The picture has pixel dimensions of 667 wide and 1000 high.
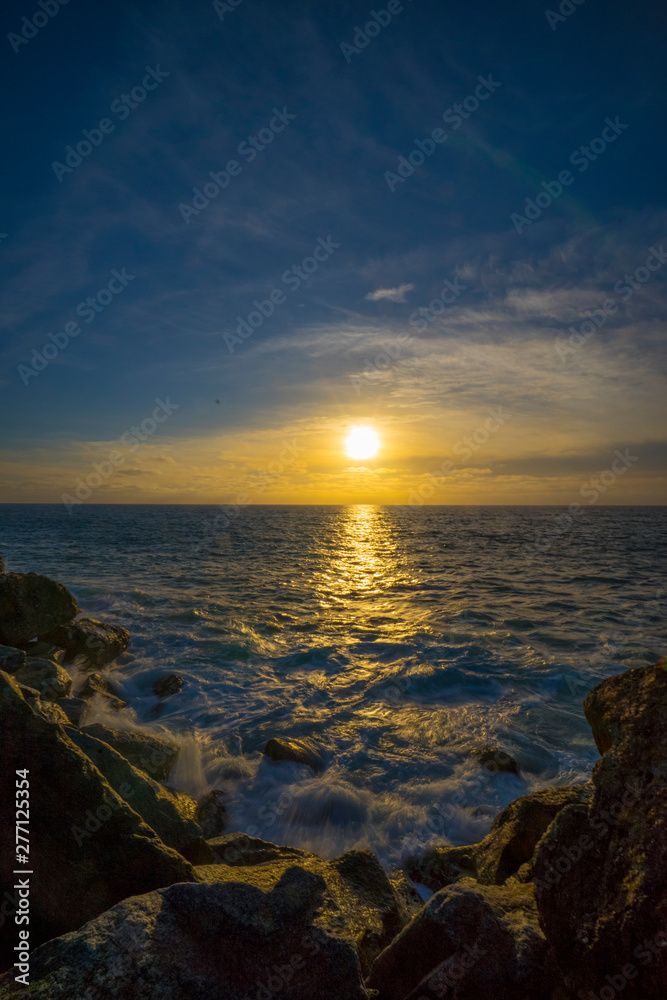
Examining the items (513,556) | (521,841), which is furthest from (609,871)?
(513,556)

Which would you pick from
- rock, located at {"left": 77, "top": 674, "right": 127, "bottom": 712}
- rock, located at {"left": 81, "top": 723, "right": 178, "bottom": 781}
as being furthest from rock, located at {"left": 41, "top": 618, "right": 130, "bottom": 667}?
rock, located at {"left": 81, "top": 723, "right": 178, "bottom": 781}

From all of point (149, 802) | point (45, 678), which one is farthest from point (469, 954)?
point (45, 678)

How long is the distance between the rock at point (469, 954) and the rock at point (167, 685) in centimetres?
939

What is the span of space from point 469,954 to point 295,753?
597 cm

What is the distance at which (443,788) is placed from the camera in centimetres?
Answer: 764

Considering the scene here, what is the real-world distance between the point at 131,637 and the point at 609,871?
589 inches

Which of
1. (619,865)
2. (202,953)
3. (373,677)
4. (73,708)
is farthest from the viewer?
(373,677)

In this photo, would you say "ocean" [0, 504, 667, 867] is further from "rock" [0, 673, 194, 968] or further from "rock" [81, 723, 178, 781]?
"rock" [0, 673, 194, 968]

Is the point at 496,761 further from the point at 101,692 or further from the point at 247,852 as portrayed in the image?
the point at 101,692

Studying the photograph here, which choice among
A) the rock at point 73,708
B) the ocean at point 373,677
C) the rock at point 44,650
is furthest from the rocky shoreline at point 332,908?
the rock at point 44,650

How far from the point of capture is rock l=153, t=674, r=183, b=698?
11.5 meters

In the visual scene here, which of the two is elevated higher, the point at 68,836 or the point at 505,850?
the point at 68,836

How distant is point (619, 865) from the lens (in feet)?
9.81

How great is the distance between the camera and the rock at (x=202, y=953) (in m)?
2.55
